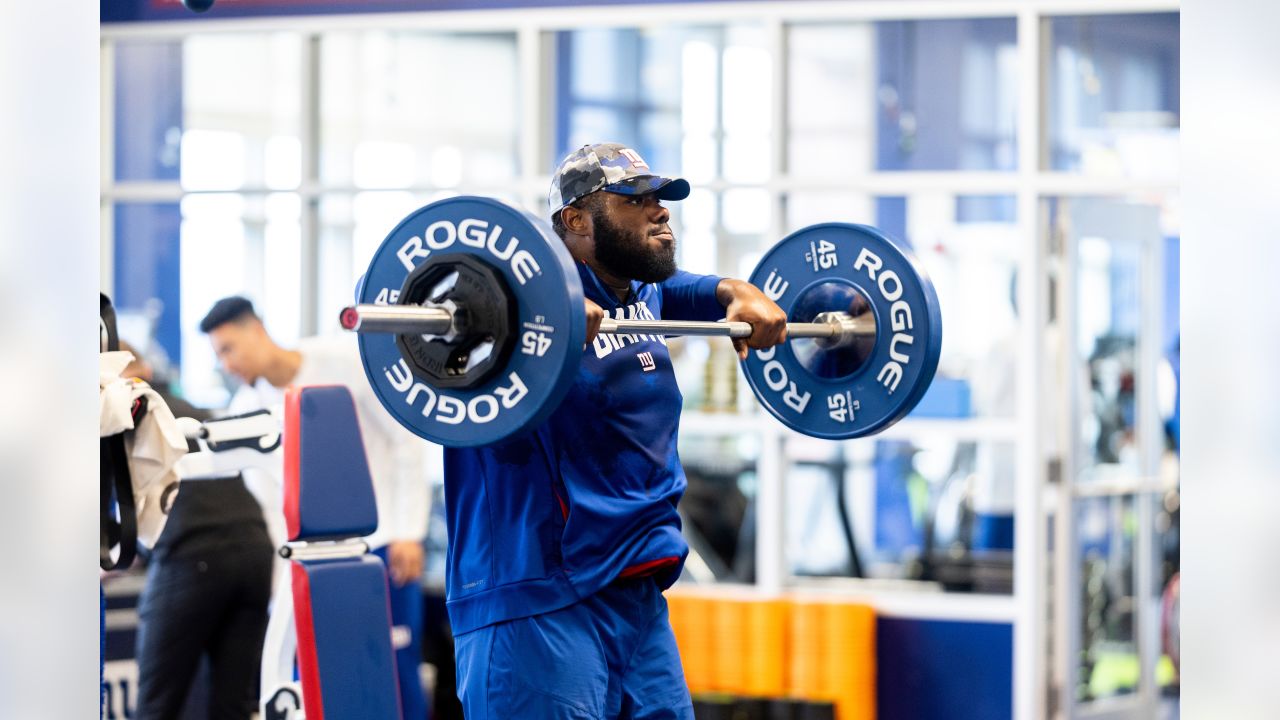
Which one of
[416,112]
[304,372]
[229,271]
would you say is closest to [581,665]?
[304,372]

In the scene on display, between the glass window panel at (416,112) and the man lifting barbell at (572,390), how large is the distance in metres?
5.58

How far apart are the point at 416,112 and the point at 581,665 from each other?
24.3ft

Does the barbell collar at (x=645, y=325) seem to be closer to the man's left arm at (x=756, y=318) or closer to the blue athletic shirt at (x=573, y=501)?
the man's left arm at (x=756, y=318)

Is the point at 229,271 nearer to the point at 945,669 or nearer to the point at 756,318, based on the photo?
the point at 945,669

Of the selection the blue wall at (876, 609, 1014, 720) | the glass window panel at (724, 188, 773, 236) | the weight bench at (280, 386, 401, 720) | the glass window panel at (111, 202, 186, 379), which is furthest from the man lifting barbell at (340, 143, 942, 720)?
the glass window panel at (724, 188, 773, 236)

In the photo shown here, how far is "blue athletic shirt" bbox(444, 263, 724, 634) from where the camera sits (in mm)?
2750

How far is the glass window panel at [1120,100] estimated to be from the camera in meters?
7.80

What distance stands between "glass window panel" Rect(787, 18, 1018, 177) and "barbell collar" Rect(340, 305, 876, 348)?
2.92m

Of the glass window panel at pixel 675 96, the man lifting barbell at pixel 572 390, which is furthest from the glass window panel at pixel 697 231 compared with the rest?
the man lifting barbell at pixel 572 390

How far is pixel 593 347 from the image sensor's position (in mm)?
2832

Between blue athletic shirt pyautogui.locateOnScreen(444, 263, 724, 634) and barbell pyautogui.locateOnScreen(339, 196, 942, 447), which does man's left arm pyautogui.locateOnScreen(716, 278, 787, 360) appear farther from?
blue athletic shirt pyautogui.locateOnScreen(444, 263, 724, 634)
